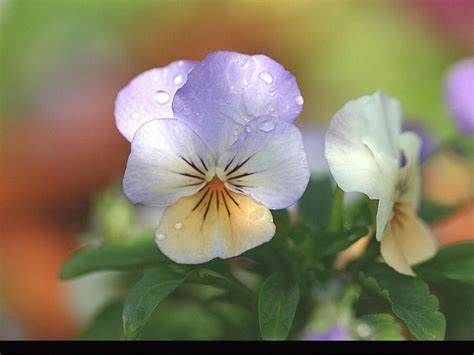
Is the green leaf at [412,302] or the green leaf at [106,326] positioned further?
the green leaf at [106,326]

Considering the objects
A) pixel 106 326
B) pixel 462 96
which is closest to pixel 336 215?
pixel 106 326

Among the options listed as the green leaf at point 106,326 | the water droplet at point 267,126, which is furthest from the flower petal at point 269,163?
the green leaf at point 106,326

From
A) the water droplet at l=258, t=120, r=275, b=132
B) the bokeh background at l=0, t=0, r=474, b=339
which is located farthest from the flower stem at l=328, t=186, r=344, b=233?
the bokeh background at l=0, t=0, r=474, b=339

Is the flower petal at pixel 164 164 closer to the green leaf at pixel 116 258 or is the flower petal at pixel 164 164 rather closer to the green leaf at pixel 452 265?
the green leaf at pixel 116 258

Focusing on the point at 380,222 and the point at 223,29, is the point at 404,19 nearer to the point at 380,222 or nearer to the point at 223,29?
the point at 223,29

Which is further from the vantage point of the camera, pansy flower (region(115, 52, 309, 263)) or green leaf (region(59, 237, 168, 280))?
green leaf (region(59, 237, 168, 280))

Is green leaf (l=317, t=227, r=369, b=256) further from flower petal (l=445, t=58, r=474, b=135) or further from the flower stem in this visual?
flower petal (l=445, t=58, r=474, b=135)

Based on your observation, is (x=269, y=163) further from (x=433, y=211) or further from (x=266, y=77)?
(x=433, y=211)
